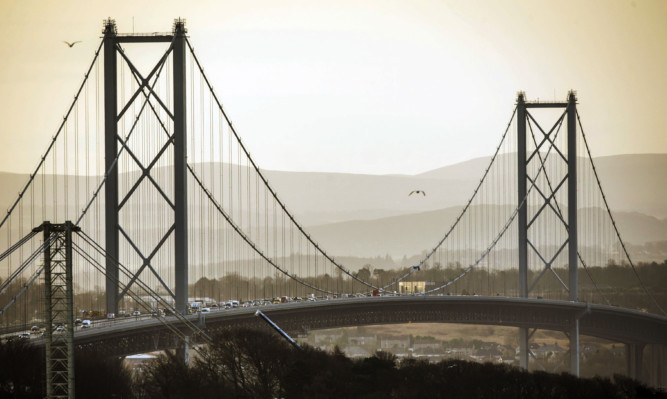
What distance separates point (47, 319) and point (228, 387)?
483 inches

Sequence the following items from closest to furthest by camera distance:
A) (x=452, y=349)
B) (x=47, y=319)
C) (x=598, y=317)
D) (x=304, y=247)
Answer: (x=47, y=319), (x=598, y=317), (x=452, y=349), (x=304, y=247)

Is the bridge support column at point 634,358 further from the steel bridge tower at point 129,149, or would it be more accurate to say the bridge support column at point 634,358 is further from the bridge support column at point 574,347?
the steel bridge tower at point 129,149

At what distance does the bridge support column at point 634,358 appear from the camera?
73456 millimetres

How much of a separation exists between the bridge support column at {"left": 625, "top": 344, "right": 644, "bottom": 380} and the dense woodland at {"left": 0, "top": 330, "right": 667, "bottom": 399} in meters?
28.1

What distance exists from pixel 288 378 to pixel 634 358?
38.4m

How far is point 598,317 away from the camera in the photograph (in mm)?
72625

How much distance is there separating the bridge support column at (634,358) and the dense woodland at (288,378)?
2809 centimetres

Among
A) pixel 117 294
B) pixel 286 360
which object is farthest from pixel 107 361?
pixel 286 360

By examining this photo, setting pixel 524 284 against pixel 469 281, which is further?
pixel 469 281

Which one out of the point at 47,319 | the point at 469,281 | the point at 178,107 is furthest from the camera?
the point at 469,281

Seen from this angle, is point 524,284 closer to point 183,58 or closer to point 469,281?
point 183,58

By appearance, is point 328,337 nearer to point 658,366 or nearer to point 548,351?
point 548,351

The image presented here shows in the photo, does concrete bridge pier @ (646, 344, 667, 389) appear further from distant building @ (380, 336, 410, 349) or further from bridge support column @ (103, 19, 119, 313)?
distant building @ (380, 336, 410, 349)

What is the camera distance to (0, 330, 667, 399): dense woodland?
40.1 m
